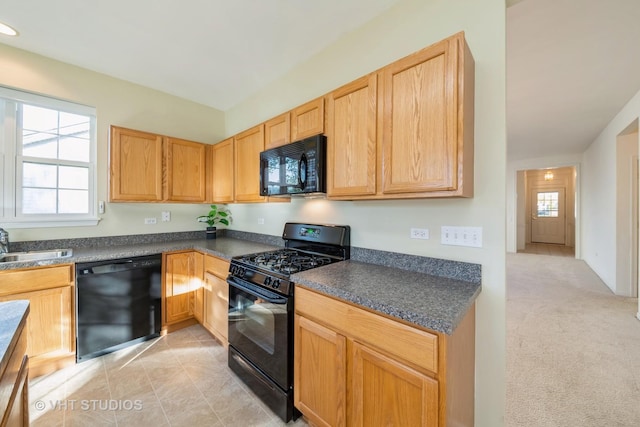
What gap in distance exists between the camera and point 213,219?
11.9 ft

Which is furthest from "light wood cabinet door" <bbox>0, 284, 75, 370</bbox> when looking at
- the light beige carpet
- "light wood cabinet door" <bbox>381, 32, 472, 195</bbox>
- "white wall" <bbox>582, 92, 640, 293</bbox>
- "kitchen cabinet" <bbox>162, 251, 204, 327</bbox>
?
"white wall" <bbox>582, 92, 640, 293</bbox>

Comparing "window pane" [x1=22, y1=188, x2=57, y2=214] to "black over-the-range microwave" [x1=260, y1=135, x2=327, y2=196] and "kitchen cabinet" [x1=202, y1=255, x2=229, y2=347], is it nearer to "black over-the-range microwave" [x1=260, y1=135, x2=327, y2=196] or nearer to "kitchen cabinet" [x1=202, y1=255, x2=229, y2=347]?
"kitchen cabinet" [x1=202, y1=255, x2=229, y2=347]

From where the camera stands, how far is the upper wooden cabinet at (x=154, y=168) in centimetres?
262

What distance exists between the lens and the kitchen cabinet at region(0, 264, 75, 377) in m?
1.96

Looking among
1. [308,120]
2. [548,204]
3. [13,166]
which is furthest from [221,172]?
[548,204]

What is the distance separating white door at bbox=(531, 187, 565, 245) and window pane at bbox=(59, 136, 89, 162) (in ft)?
41.3

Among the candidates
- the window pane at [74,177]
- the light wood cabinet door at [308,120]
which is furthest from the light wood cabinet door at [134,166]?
the light wood cabinet door at [308,120]

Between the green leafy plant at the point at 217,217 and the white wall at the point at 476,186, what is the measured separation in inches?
74.1

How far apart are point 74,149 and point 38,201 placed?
0.64 m

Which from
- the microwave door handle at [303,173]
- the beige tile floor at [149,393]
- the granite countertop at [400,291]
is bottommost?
the beige tile floor at [149,393]

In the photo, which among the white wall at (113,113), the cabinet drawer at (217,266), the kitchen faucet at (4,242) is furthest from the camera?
the white wall at (113,113)

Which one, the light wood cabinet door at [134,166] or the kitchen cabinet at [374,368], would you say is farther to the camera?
the light wood cabinet door at [134,166]

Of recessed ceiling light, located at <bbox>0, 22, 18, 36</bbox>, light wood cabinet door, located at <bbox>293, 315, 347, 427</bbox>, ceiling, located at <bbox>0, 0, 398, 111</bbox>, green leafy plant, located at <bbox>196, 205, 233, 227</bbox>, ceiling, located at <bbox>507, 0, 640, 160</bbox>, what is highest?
ceiling, located at <bbox>0, 0, 398, 111</bbox>

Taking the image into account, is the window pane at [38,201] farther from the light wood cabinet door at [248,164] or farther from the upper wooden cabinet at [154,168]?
the light wood cabinet door at [248,164]
